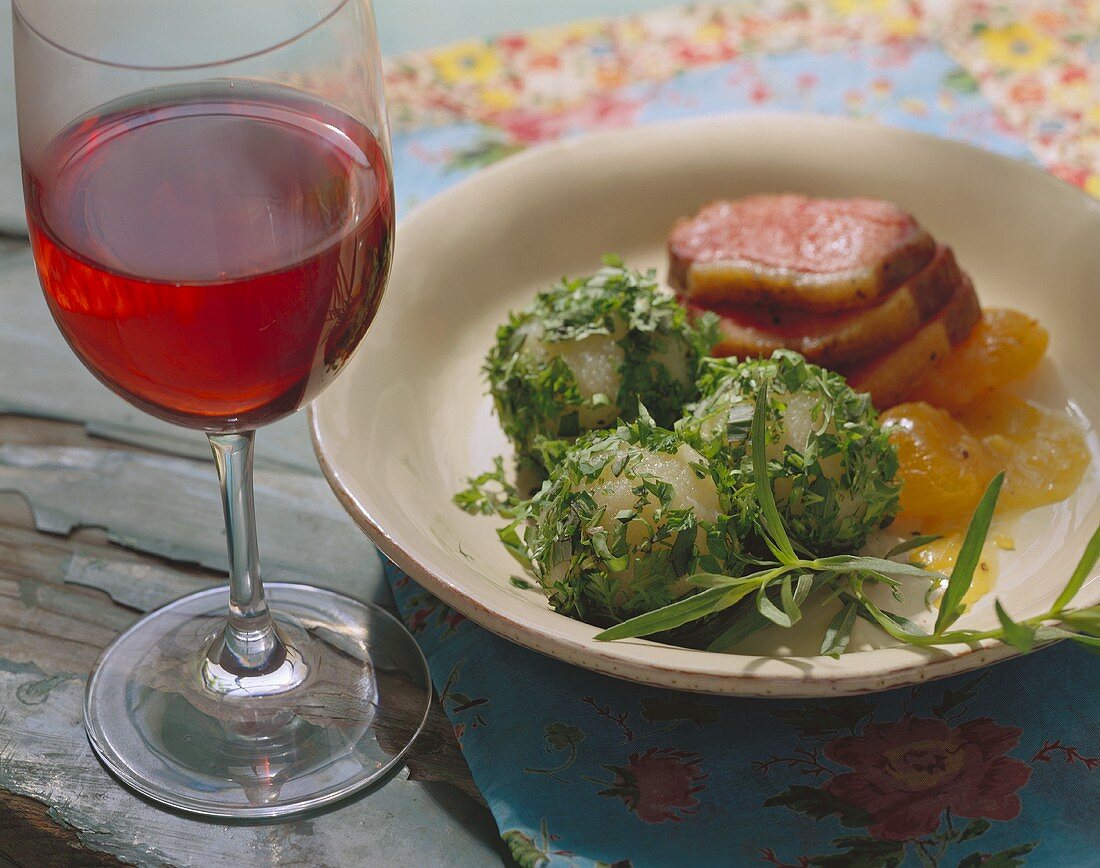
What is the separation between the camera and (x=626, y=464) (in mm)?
1412

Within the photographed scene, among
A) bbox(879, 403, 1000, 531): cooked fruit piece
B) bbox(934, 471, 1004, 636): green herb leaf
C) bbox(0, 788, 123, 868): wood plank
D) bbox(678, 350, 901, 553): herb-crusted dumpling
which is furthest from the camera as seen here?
bbox(879, 403, 1000, 531): cooked fruit piece

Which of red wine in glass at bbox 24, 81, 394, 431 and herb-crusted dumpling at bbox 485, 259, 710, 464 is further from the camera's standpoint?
herb-crusted dumpling at bbox 485, 259, 710, 464

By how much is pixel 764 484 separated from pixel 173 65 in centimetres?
71

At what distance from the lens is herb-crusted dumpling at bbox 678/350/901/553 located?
145cm

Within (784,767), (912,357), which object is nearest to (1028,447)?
(912,357)

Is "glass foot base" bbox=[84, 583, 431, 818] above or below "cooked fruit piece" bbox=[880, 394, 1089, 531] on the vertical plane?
below

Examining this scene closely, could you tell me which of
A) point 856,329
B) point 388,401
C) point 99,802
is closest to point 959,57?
point 856,329

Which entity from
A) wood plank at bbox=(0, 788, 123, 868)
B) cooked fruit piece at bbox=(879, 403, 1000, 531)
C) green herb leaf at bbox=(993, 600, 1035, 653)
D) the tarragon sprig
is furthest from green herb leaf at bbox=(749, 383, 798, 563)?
wood plank at bbox=(0, 788, 123, 868)

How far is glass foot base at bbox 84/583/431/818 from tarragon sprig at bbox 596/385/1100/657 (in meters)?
0.33

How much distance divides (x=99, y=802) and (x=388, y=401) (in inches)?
26.1

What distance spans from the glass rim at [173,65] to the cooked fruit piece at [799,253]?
0.91 m

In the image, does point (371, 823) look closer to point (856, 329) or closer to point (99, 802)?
point (99, 802)

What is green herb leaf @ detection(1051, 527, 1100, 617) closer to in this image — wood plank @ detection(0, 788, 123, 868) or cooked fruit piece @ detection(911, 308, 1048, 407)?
cooked fruit piece @ detection(911, 308, 1048, 407)

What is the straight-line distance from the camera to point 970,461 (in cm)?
169
